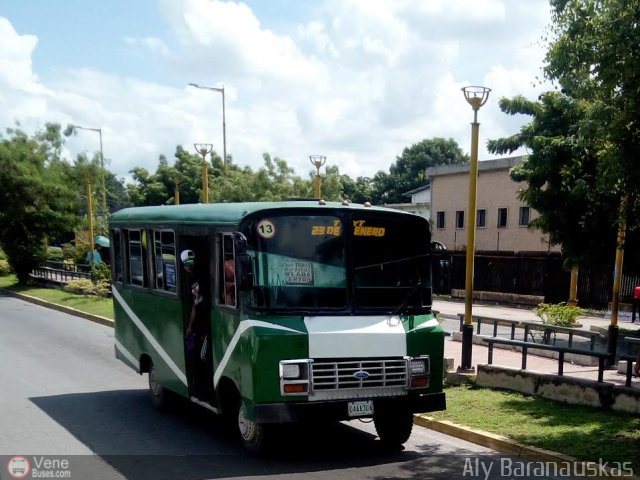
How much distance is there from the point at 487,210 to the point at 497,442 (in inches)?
1215

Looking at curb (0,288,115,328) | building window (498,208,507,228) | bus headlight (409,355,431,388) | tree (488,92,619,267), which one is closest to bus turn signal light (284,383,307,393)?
bus headlight (409,355,431,388)

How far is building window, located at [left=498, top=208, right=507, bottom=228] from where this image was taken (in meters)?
37.0

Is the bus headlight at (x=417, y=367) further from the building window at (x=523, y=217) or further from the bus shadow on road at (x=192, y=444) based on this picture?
the building window at (x=523, y=217)

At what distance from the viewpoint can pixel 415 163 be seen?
227ft

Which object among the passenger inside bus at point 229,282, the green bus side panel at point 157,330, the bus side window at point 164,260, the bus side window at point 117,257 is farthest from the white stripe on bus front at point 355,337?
the bus side window at point 117,257

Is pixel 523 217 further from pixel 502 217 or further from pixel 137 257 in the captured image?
pixel 137 257

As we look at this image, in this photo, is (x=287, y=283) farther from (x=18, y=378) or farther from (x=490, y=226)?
(x=490, y=226)

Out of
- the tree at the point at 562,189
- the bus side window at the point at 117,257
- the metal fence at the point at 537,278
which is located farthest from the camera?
the metal fence at the point at 537,278

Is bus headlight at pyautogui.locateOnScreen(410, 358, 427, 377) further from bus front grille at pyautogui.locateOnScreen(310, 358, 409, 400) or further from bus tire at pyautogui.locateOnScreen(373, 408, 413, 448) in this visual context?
bus tire at pyautogui.locateOnScreen(373, 408, 413, 448)

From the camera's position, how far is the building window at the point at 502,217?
37.0 metres

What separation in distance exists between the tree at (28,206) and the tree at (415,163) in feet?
129

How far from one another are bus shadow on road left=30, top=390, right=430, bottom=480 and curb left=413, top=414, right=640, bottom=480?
97cm

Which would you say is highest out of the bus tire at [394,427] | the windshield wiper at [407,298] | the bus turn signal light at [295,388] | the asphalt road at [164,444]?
the windshield wiper at [407,298]

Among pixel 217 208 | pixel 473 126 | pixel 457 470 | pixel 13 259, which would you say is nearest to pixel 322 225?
pixel 217 208
